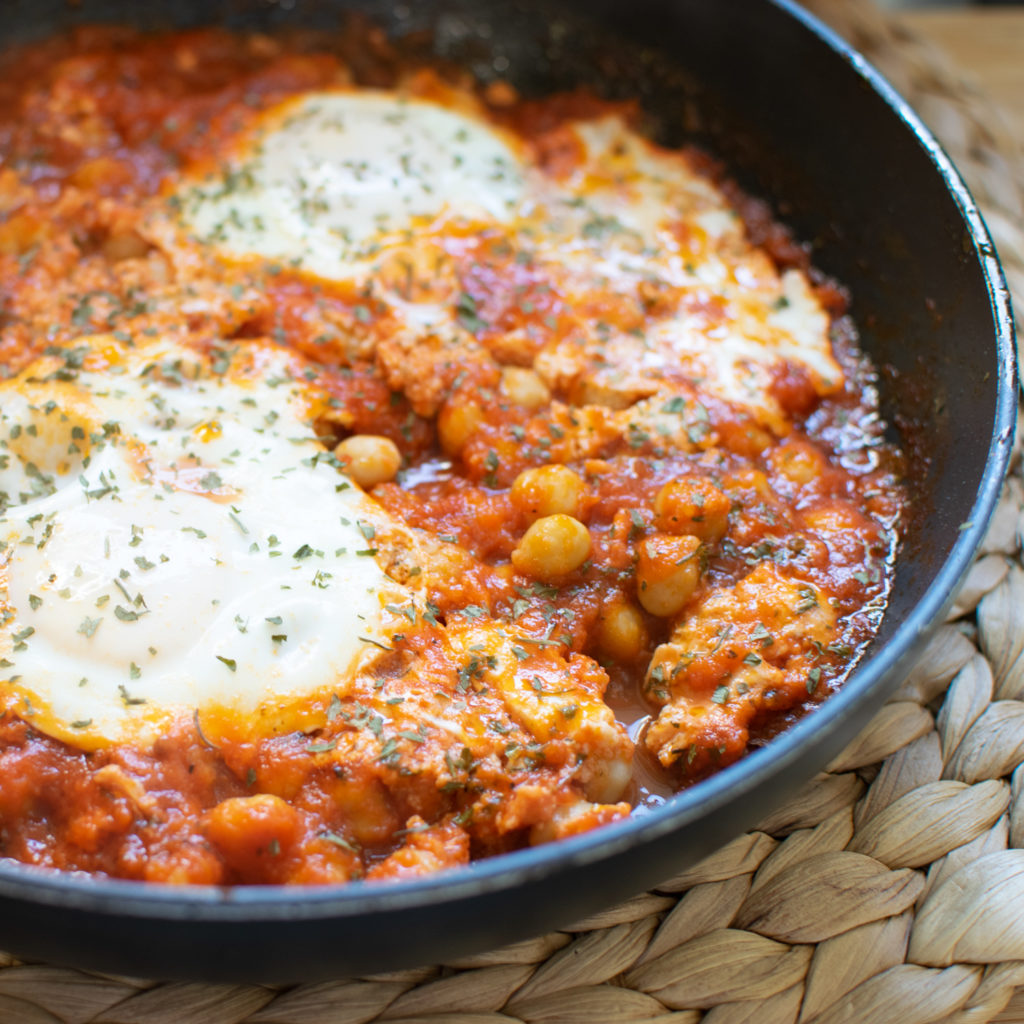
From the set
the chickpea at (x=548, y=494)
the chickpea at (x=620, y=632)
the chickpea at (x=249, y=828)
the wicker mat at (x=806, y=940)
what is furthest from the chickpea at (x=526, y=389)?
the chickpea at (x=249, y=828)

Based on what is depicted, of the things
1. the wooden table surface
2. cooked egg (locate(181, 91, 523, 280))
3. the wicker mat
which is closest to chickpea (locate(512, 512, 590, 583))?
the wicker mat

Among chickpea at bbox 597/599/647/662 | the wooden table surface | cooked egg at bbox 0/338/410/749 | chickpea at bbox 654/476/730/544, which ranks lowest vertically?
cooked egg at bbox 0/338/410/749

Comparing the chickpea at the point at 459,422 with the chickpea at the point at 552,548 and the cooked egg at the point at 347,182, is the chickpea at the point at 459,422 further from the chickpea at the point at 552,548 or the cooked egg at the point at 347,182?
the cooked egg at the point at 347,182

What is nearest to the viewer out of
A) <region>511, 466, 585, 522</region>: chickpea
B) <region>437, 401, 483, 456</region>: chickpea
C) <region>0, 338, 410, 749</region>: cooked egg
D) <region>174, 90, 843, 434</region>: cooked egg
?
<region>0, 338, 410, 749</region>: cooked egg

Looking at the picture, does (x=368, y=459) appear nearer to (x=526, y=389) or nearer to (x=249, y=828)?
(x=526, y=389)

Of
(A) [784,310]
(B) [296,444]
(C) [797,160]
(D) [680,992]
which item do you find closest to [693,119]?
(C) [797,160]

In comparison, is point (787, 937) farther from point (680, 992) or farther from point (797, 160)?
point (797, 160)

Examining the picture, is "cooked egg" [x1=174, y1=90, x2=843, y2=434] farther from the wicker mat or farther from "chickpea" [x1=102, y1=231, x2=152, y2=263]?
the wicker mat

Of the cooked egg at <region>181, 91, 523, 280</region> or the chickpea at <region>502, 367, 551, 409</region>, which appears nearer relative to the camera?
the chickpea at <region>502, 367, 551, 409</region>
